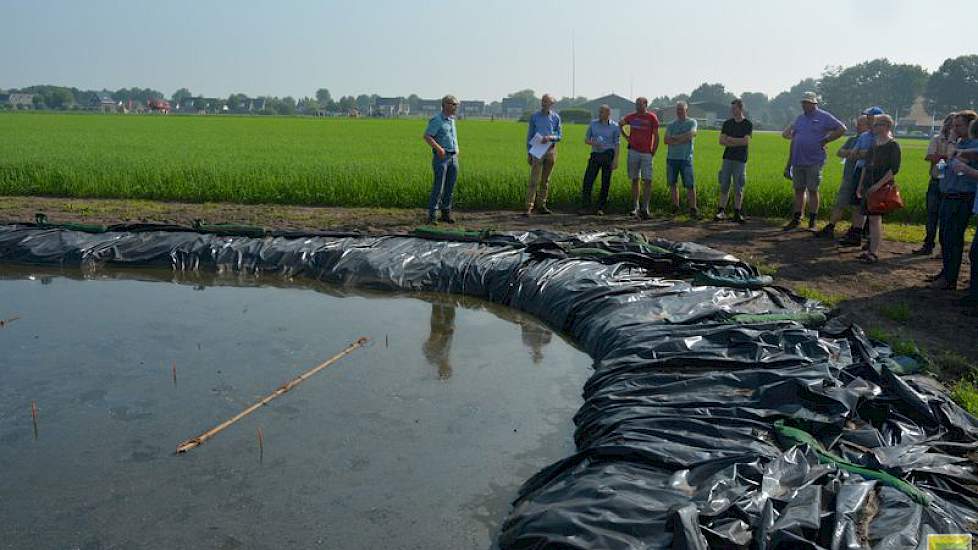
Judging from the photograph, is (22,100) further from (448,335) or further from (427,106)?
(448,335)

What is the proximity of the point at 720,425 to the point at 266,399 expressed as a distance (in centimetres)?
259

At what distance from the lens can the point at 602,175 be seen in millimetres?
10531

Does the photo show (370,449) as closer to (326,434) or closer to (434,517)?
(326,434)

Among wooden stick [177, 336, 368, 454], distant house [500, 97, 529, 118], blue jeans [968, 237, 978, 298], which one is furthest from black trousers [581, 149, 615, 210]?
distant house [500, 97, 529, 118]

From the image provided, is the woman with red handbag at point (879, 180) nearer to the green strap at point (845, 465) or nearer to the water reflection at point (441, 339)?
the water reflection at point (441, 339)

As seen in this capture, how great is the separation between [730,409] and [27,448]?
3.54 metres

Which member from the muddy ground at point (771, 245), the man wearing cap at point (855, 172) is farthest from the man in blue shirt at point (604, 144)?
the man wearing cap at point (855, 172)

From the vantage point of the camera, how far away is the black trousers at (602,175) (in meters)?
10.4

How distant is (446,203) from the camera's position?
9.91 m

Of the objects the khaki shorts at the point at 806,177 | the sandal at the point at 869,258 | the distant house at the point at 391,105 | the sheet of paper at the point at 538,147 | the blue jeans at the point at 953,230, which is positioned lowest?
the sandal at the point at 869,258

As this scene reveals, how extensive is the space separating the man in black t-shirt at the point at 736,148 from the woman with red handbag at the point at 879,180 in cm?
192

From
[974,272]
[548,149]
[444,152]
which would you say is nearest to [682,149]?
[548,149]

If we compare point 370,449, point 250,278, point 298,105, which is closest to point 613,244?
point 250,278

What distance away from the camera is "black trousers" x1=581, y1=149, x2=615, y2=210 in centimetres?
1043
